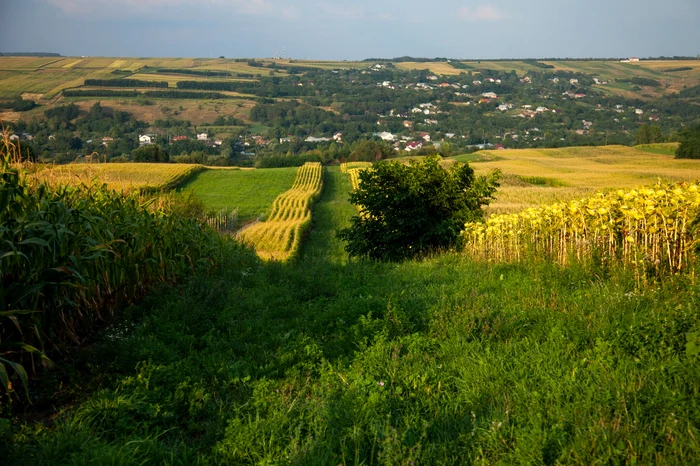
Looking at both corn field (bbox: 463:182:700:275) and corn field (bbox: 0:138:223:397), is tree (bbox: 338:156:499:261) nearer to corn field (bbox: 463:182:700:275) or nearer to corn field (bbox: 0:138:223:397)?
corn field (bbox: 463:182:700:275)

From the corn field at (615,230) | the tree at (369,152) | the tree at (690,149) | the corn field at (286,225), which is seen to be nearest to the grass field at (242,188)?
the corn field at (286,225)

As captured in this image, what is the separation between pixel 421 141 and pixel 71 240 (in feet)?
431

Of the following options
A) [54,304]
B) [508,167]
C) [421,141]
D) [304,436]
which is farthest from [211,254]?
[421,141]

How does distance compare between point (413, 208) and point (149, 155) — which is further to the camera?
point (149, 155)

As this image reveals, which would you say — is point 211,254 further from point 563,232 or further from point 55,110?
point 55,110

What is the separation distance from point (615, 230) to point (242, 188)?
50.2m

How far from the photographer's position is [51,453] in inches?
132

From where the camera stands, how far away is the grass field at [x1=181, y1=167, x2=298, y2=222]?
45.3 metres

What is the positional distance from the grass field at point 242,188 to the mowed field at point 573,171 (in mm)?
19528

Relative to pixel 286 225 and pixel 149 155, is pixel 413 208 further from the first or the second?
pixel 149 155

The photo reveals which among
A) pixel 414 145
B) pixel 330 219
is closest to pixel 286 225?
pixel 330 219

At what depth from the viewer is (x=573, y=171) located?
53562 mm

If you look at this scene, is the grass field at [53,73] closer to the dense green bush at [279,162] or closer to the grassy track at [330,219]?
the dense green bush at [279,162]

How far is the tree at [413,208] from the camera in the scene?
12875 mm
